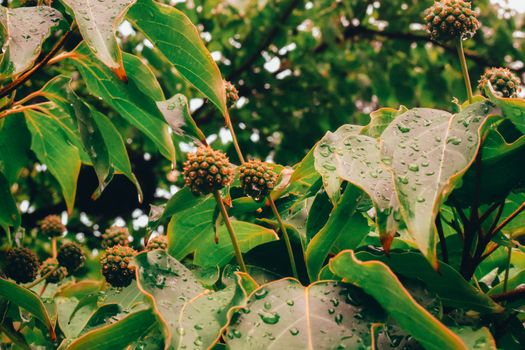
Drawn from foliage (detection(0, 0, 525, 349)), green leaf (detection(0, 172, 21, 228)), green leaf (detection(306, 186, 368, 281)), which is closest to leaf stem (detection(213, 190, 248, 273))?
foliage (detection(0, 0, 525, 349))

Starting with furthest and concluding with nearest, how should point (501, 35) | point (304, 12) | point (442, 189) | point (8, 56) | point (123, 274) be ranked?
1. point (501, 35)
2. point (304, 12)
3. point (123, 274)
4. point (8, 56)
5. point (442, 189)

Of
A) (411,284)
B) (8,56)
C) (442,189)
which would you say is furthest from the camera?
(8,56)

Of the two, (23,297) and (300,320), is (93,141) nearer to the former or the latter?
(23,297)

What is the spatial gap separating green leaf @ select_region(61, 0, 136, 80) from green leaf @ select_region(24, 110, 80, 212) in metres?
0.65

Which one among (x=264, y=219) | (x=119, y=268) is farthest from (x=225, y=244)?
(x=119, y=268)

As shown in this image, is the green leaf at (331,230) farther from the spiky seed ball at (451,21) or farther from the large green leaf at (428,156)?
the spiky seed ball at (451,21)

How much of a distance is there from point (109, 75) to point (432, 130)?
720mm

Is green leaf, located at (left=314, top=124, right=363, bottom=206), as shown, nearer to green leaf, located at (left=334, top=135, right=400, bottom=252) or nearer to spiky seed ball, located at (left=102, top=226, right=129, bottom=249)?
green leaf, located at (left=334, top=135, right=400, bottom=252)

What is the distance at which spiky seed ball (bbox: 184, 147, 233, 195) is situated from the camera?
1.04 meters

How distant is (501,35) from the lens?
412 centimetres

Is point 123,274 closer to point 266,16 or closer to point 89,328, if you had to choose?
point 89,328

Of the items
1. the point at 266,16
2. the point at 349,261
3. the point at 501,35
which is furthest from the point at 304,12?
the point at 349,261

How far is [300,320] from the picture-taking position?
79 cm

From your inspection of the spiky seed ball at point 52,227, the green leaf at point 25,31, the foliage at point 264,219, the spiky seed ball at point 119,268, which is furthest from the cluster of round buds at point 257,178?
the spiky seed ball at point 52,227
